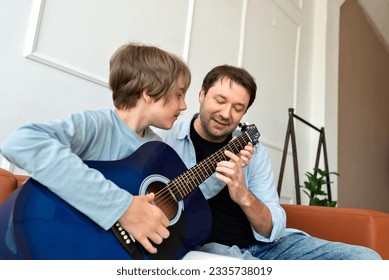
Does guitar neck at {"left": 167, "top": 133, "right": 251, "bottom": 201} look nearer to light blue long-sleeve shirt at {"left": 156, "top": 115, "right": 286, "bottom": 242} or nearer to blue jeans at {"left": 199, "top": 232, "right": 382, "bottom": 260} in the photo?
light blue long-sleeve shirt at {"left": 156, "top": 115, "right": 286, "bottom": 242}

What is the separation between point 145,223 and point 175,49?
4.66 ft

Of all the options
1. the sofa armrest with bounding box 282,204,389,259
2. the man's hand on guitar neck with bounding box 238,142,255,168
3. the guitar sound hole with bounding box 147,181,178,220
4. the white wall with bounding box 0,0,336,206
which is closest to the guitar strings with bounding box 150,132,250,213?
the guitar sound hole with bounding box 147,181,178,220

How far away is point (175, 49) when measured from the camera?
1.93m

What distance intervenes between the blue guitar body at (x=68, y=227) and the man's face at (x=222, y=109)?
505mm

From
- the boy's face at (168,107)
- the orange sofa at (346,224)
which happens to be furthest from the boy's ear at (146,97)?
the orange sofa at (346,224)

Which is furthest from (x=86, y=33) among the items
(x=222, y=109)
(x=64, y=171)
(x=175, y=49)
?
(x=64, y=171)

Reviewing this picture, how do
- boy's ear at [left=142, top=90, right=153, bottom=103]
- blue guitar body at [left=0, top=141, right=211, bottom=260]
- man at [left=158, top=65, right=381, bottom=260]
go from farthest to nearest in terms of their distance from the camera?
man at [left=158, top=65, right=381, bottom=260]
boy's ear at [left=142, top=90, right=153, bottom=103]
blue guitar body at [left=0, top=141, right=211, bottom=260]

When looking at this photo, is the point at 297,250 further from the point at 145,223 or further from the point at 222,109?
the point at 145,223

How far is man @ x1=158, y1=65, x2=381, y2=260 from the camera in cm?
103

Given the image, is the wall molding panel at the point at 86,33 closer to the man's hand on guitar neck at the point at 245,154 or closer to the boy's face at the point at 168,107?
the boy's face at the point at 168,107

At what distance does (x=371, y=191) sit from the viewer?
4.45m

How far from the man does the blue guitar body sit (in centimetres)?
26

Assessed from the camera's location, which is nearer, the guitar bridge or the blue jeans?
the guitar bridge
